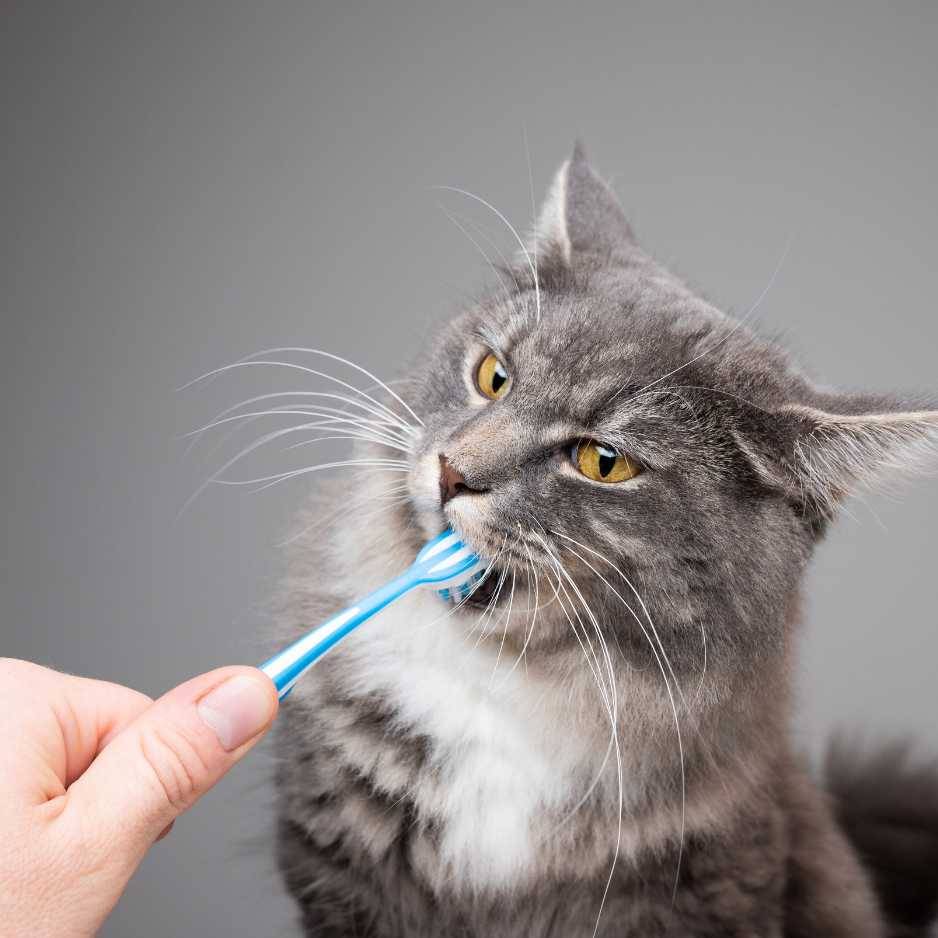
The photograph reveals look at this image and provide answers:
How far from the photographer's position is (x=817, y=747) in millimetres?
2756

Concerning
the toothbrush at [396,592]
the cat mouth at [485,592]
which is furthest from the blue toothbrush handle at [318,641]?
the cat mouth at [485,592]

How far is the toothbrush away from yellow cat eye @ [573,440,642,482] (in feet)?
0.71

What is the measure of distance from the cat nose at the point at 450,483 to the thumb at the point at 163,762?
43cm

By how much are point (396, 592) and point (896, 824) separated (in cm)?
163

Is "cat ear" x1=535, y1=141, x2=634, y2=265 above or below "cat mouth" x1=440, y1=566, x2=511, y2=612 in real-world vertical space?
above

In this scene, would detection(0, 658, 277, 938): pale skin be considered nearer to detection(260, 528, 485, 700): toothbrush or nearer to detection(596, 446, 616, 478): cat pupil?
detection(260, 528, 485, 700): toothbrush

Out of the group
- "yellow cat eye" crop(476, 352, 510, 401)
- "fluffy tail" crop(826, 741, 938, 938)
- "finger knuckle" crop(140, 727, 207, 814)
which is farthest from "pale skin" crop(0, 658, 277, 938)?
"fluffy tail" crop(826, 741, 938, 938)

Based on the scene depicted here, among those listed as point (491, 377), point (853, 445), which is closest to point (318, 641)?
point (491, 377)

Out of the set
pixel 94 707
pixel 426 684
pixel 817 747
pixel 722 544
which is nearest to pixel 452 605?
pixel 426 684

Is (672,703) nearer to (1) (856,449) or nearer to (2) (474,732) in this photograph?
(2) (474,732)

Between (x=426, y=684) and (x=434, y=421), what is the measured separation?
454mm

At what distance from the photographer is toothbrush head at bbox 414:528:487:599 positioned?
5.58 feet

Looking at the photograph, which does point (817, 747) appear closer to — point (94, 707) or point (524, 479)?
point (524, 479)

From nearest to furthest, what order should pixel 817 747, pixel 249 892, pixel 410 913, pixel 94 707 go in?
1. pixel 94 707
2. pixel 410 913
3. pixel 249 892
4. pixel 817 747
